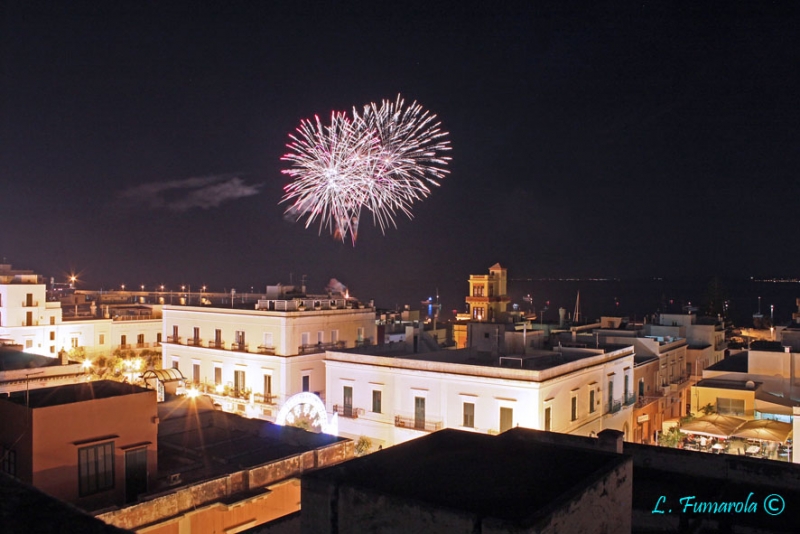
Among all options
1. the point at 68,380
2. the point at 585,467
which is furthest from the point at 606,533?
the point at 68,380

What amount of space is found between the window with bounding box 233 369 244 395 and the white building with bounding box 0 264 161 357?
13658 mm

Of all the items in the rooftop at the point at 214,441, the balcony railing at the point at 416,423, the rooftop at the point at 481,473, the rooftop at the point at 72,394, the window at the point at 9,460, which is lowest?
the balcony railing at the point at 416,423

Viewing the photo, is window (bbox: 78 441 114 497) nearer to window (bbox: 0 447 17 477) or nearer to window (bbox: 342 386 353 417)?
window (bbox: 0 447 17 477)

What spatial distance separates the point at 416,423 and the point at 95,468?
14755mm

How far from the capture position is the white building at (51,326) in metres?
39.3

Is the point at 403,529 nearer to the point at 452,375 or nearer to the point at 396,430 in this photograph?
the point at 452,375

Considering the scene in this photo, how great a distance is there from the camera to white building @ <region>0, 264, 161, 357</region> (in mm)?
39312

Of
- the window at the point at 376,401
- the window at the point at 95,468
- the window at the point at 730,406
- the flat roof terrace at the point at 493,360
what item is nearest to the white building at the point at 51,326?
the flat roof terrace at the point at 493,360

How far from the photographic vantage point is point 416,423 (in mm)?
24141

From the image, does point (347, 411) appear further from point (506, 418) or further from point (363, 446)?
point (506, 418)

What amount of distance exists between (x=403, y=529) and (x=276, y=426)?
9957 mm

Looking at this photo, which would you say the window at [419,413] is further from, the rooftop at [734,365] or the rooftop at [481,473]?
the rooftop at [481,473]

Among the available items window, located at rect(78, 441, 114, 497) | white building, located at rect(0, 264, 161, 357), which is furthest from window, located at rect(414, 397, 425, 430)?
white building, located at rect(0, 264, 161, 357)

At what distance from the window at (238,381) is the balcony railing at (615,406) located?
18037 mm
